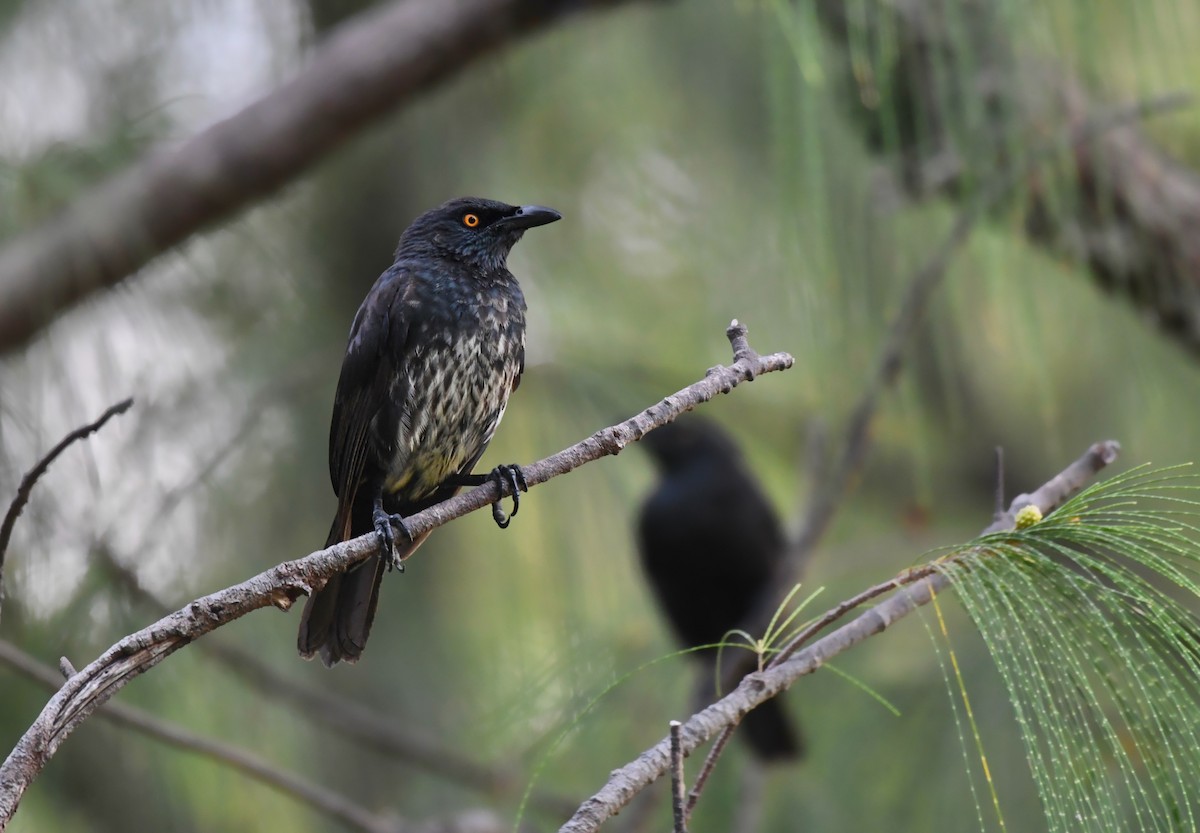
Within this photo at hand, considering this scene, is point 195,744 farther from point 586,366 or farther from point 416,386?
point 586,366

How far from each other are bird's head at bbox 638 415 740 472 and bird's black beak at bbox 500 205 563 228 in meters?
2.30

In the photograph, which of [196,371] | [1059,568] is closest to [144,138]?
[196,371]

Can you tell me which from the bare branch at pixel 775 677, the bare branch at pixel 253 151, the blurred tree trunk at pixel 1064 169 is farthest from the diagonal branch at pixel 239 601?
the bare branch at pixel 253 151

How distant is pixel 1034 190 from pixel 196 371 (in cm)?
240

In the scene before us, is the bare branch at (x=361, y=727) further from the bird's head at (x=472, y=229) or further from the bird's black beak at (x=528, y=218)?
the bird's black beak at (x=528, y=218)

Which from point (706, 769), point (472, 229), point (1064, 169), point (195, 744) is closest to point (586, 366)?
point (472, 229)

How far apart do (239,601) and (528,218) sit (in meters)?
1.68

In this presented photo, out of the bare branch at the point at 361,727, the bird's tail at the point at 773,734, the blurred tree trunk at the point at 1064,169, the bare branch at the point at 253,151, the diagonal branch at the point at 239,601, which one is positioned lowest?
the bird's tail at the point at 773,734

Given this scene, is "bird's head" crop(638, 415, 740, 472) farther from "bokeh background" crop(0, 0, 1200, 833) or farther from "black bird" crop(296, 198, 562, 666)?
"black bird" crop(296, 198, 562, 666)

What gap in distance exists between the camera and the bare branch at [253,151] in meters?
3.42

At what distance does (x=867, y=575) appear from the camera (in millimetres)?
4238

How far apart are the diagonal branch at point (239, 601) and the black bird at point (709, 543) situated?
10.1ft

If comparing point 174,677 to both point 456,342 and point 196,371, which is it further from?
point 456,342

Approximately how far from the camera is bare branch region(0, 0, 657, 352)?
3422 millimetres
